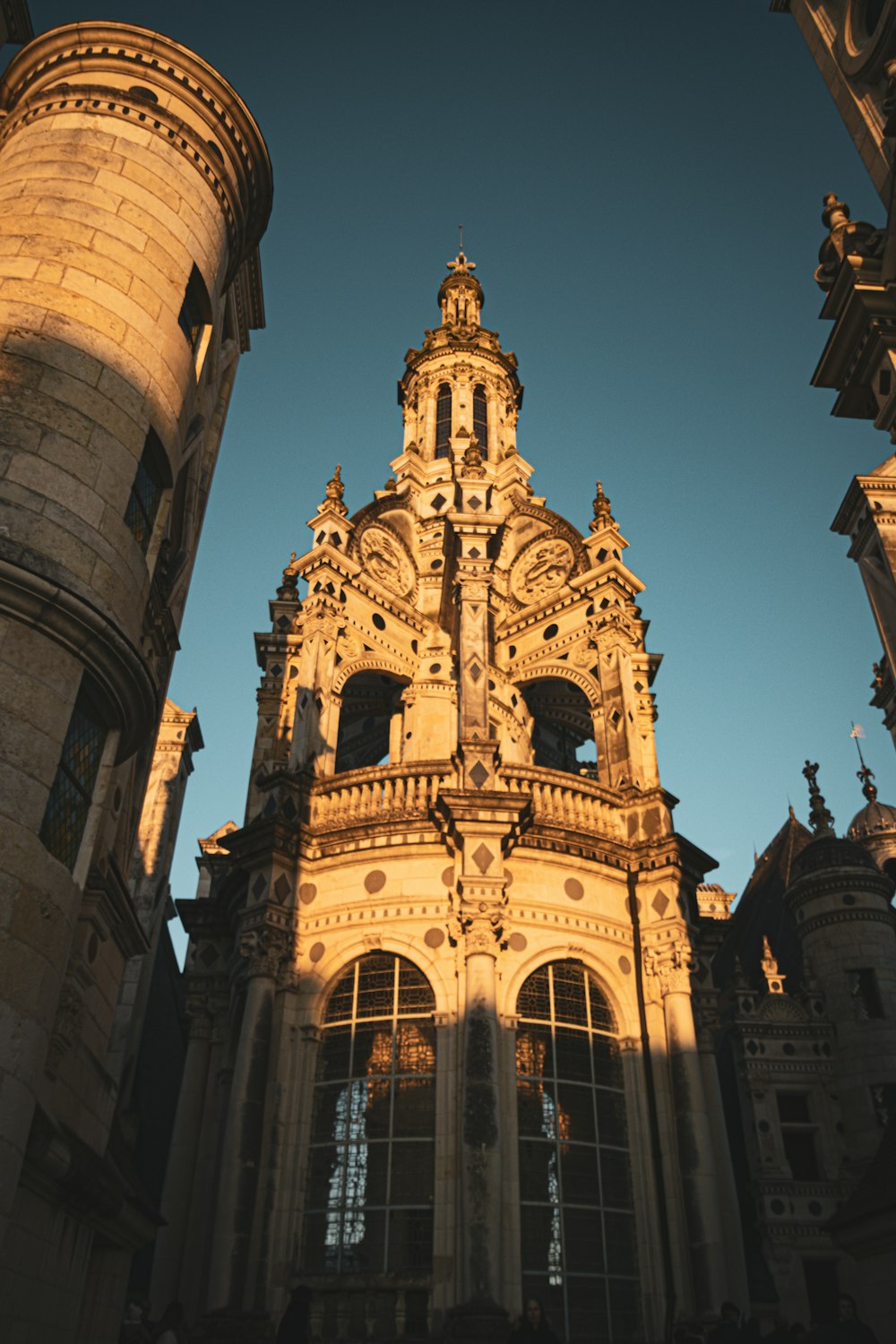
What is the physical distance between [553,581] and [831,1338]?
74.9 ft

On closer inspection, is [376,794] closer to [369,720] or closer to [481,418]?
[369,720]

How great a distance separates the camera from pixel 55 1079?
409 inches

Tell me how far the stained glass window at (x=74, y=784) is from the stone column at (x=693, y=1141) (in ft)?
46.2

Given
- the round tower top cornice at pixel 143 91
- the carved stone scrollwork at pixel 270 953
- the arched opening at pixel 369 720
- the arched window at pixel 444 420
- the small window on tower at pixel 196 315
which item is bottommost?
the carved stone scrollwork at pixel 270 953

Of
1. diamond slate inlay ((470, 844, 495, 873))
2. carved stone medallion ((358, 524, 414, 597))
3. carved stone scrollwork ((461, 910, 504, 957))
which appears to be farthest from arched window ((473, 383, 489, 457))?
carved stone scrollwork ((461, 910, 504, 957))

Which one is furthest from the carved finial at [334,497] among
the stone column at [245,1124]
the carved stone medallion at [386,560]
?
the stone column at [245,1124]

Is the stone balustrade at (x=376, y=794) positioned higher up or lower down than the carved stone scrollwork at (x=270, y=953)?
higher up

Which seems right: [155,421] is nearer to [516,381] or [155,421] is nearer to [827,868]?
[827,868]

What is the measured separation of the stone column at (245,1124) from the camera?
55.8ft

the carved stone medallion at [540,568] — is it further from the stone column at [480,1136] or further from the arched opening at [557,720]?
the stone column at [480,1136]

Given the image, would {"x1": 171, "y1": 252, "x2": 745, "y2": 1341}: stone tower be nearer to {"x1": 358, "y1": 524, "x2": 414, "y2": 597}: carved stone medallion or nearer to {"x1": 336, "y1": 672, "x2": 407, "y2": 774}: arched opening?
{"x1": 336, "y1": 672, "x2": 407, "y2": 774}: arched opening

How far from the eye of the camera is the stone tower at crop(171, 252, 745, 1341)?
17.0 metres

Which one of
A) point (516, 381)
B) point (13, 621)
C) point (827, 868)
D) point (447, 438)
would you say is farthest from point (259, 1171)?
point (516, 381)

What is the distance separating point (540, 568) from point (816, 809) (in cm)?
1281
